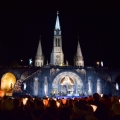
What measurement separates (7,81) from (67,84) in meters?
17.8

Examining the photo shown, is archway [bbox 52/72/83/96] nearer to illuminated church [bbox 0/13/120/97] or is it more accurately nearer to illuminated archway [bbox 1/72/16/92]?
illuminated church [bbox 0/13/120/97]

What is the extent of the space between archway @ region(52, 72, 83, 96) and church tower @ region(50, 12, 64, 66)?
52.4 feet

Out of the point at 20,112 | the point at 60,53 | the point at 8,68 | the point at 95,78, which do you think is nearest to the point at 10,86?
the point at 8,68

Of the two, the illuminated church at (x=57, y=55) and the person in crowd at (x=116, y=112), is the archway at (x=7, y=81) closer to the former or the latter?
the illuminated church at (x=57, y=55)

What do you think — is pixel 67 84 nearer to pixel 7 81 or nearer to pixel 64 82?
pixel 64 82

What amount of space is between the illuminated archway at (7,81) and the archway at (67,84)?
14252mm

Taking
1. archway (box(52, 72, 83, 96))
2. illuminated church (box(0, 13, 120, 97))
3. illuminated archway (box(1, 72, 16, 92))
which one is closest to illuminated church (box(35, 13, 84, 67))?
illuminated archway (box(1, 72, 16, 92))

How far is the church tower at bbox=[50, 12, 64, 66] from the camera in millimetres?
72562

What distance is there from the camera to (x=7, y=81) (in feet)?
211

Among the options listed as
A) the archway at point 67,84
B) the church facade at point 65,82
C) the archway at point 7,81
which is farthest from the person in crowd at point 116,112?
the archway at point 7,81

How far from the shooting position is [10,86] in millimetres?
64688

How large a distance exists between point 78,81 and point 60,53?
19631 mm

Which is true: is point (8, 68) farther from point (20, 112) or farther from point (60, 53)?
point (20, 112)

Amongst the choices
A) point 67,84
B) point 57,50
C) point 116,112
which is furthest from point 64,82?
point 116,112
